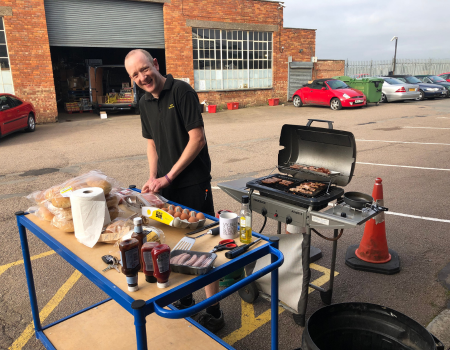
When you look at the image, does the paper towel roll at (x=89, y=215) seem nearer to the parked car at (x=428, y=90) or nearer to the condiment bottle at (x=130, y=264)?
the condiment bottle at (x=130, y=264)

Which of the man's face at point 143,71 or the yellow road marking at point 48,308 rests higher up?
the man's face at point 143,71

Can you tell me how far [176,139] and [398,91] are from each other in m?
21.6

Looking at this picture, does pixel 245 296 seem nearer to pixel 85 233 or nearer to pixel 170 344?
pixel 170 344

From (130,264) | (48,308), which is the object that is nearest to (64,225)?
(130,264)

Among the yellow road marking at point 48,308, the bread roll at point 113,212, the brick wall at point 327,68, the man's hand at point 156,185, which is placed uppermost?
the brick wall at point 327,68

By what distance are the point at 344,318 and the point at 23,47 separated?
17197mm

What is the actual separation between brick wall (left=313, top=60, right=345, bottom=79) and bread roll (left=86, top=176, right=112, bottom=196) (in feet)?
77.6

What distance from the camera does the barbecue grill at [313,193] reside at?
115 inches

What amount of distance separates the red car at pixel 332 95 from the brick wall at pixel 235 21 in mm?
3050

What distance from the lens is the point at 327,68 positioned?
82.1ft

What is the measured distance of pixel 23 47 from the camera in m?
15.4

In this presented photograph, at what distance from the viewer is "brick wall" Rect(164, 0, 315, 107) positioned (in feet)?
61.2

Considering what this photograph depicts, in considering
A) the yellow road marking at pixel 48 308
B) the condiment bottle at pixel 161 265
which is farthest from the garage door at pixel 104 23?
the condiment bottle at pixel 161 265

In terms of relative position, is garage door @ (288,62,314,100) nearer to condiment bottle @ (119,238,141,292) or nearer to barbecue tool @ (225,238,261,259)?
barbecue tool @ (225,238,261,259)
